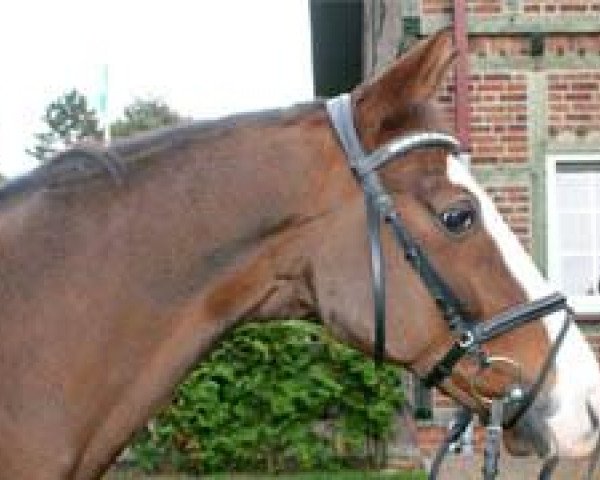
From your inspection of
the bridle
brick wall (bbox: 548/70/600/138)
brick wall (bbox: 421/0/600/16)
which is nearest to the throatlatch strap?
the bridle

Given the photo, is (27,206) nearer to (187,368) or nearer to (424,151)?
(187,368)

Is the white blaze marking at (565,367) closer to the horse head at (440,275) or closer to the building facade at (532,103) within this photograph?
the horse head at (440,275)

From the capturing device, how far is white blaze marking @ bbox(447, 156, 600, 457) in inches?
107

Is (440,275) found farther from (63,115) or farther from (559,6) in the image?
(63,115)

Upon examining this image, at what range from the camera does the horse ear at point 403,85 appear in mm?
2783

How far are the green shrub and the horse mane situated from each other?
7.60 metres

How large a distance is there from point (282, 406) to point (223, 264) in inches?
305

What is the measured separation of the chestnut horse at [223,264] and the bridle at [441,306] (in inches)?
0.8

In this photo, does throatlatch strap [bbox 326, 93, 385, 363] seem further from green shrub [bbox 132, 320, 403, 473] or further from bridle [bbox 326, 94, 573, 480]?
green shrub [bbox 132, 320, 403, 473]

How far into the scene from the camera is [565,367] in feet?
8.96

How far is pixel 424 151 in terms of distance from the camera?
2.87m

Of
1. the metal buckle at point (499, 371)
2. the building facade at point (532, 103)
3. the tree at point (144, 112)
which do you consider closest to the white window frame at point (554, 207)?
the building facade at point (532, 103)

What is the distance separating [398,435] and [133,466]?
226cm

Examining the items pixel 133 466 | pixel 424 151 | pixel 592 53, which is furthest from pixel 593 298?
pixel 424 151
